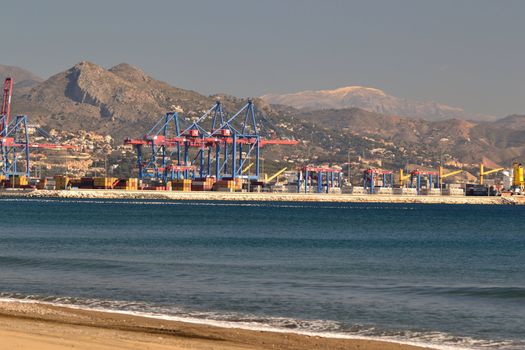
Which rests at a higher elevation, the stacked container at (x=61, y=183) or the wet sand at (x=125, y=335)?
the stacked container at (x=61, y=183)

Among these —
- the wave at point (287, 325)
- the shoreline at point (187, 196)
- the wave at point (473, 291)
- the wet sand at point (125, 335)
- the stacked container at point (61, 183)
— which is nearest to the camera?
the wet sand at point (125, 335)

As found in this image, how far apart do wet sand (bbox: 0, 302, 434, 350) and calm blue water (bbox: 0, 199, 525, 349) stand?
1339 millimetres

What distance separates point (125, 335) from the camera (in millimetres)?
19047

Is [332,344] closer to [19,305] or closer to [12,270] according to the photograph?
[19,305]

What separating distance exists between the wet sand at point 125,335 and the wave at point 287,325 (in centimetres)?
56

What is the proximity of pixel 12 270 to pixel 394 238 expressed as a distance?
34.8 m

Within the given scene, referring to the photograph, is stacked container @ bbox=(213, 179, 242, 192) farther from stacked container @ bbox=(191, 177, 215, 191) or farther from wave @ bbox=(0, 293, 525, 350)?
wave @ bbox=(0, 293, 525, 350)

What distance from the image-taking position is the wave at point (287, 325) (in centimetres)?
1998

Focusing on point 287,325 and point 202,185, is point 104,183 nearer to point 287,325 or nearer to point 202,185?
point 202,185

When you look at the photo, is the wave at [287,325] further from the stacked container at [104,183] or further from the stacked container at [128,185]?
the stacked container at [128,185]

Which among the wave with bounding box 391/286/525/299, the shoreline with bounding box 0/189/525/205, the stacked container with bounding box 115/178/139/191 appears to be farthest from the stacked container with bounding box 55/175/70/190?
the wave with bounding box 391/286/525/299

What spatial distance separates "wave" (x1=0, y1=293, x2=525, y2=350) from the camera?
20.0m

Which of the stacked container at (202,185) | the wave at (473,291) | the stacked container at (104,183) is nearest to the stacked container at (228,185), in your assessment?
the stacked container at (202,185)

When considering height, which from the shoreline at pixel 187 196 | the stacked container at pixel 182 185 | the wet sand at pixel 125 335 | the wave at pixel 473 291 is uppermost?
the stacked container at pixel 182 185
